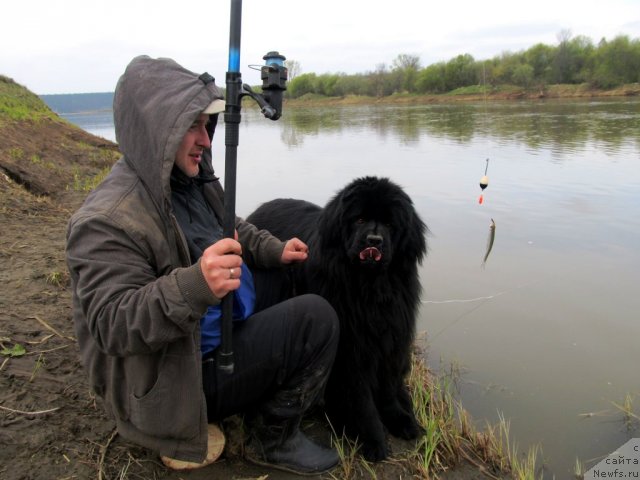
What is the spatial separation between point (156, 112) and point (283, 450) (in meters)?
1.67

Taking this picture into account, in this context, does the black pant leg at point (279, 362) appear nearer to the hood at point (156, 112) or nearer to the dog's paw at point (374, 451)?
the dog's paw at point (374, 451)

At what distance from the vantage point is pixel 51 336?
10.3 ft

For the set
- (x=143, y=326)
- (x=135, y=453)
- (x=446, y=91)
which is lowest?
(x=135, y=453)

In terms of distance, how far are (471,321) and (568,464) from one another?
1822mm

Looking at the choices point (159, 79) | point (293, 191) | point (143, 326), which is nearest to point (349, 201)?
point (159, 79)

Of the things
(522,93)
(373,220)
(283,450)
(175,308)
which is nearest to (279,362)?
(283,450)

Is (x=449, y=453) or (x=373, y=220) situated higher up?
(x=373, y=220)

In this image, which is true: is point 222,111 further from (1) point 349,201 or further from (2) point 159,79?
(1) point 349,201

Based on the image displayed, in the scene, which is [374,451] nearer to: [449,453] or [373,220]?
[449,453]

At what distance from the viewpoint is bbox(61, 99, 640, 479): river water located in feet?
11.5

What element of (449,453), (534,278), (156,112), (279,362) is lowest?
(449,453)

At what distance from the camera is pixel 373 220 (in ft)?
9.34

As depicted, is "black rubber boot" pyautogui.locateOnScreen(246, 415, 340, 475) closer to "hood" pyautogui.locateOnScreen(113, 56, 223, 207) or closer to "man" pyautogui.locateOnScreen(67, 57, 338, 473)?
"man" pyautogui.locateOnScreen(67, 57, 338, 473)

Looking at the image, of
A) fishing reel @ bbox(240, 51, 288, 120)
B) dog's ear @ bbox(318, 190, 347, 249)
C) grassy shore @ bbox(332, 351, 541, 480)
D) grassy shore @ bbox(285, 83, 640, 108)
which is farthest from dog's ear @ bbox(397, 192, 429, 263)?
grassy shore @ bbox(285, 83, 640, 108)
